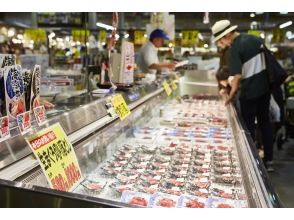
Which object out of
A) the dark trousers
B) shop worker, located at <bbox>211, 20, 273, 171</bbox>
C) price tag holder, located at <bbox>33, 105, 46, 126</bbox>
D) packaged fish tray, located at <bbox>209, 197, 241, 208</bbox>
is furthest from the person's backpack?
price tag holder, located at <bbox>33, 105, 46, 126</bbox>

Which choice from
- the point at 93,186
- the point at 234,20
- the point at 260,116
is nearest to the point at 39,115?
the point at 93,186

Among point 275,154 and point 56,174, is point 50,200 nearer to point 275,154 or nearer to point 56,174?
point 56,174

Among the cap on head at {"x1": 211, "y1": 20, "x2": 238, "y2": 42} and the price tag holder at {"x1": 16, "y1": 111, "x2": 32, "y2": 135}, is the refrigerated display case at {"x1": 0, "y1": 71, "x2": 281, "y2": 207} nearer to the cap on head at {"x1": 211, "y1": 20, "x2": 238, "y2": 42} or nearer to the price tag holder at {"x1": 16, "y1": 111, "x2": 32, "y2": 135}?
the price tag holder at {"x1": 16, "y1": 111, "x2": 32, "y2": 135}

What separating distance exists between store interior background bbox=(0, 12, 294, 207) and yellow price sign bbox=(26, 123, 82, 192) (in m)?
1.45

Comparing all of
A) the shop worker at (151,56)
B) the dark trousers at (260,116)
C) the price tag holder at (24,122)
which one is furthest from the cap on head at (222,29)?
the price tag holder at (24,122)

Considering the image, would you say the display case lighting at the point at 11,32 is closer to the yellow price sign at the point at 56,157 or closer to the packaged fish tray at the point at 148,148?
the packaged fish tray at the point at 148,148

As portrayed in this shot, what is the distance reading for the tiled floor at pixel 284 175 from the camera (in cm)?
455

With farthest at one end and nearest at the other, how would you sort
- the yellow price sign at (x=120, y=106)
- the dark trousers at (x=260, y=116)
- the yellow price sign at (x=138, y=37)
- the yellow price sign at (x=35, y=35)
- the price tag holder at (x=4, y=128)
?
the yellow price sign at (x=138, y=37) < the yellow price sign at (x=35, y=35) < the dark trousers at (x=260, y=116) < the yellow price sign at (x=120, y=106) < the price tag holder at (x=4, y=128)

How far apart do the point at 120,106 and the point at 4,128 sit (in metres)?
1.44

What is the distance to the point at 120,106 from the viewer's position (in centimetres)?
278

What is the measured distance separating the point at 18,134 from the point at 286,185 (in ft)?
13.6

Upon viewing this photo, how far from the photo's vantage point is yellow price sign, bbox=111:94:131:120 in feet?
8.81

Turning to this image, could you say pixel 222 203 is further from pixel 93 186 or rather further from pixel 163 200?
pixel 93 186

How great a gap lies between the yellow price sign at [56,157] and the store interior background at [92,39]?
4.75ft
